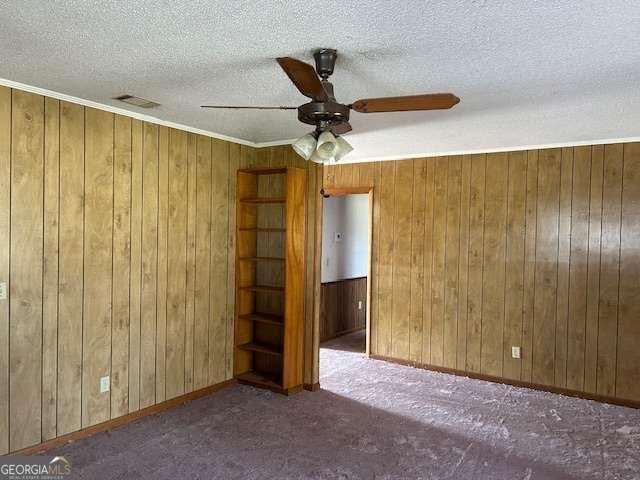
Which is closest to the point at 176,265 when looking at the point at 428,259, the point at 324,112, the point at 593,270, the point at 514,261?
the point at 324,112

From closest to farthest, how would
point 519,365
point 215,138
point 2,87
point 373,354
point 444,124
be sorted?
point 2,87 → point 444,124 → point 215,138 → point 519,365 → point 373,354

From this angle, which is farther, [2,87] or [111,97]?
[111,97]

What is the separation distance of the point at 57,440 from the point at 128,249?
1.32 metres

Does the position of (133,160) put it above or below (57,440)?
above

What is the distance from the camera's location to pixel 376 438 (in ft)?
10.4

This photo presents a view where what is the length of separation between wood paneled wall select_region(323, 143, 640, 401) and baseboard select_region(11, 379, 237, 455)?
6.57 ft

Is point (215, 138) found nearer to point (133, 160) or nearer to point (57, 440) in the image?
point (133, 160)

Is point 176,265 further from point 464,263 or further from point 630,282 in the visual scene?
point 630,282

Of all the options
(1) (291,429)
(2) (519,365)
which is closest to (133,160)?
(1) (291,429)

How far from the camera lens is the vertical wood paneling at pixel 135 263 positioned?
134 inches

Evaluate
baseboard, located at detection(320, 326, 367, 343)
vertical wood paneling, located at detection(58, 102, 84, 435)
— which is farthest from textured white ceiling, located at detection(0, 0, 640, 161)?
baseboard, located at detection(320, 326, 367, 343)

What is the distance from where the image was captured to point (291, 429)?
130 inches

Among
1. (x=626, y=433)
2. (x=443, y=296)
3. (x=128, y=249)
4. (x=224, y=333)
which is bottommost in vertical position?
(x=626, y=433)

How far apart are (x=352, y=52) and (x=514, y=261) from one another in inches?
118
